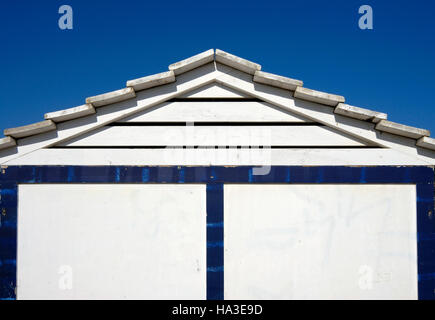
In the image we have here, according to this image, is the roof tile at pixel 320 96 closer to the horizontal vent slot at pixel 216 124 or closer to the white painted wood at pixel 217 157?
the horizontal vent slot at pixel 216 124

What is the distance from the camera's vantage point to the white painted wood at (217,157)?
12.8 ft

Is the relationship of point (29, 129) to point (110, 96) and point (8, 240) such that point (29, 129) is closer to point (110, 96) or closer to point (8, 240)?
point (110, 96)

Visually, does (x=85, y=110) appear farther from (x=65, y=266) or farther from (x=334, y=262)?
(x=334, y=262)

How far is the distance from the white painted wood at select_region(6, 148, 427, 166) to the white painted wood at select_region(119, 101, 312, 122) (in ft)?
1.22

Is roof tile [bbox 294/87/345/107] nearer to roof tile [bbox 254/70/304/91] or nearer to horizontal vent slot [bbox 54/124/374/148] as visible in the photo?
roof tile [bbox 254/70/304/91]

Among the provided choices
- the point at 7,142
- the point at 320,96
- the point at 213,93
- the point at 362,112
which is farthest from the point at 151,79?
the point at 362,112

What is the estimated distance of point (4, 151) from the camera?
3.91 m

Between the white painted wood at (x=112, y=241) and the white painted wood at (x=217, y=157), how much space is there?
0.31 m

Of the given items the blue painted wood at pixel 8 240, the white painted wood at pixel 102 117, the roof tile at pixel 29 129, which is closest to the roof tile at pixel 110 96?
the white painted wood at pixel 102 117

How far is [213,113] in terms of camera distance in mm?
3994

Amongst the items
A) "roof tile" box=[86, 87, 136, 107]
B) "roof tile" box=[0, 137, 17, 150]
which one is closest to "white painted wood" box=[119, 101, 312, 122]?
"roof tile" box=[86, 87, 136, 107]

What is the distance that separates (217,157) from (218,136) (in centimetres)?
25

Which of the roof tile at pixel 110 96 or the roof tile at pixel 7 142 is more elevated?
the roof tile at pixel 110 96

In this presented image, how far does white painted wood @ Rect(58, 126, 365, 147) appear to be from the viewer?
155 inches
